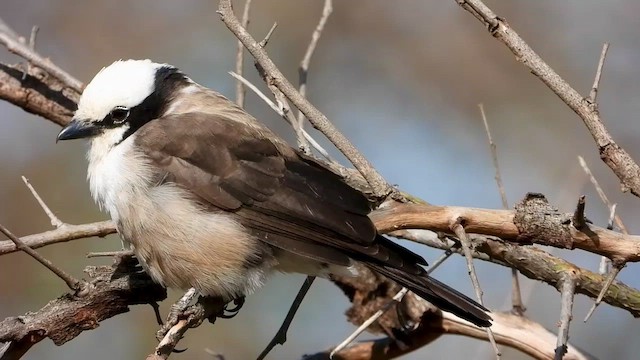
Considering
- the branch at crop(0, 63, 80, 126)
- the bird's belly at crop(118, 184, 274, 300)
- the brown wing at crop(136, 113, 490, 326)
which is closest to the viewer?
the brown wing at crop(136, 113, 490, 326)

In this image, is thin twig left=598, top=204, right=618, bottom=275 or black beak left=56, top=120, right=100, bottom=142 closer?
thin twig left=598, top=204, right=618, bottom=275

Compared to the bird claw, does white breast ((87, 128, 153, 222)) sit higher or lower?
higher

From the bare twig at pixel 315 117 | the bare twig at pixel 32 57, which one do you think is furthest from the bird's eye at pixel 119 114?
the bare twig at pixel 32 57

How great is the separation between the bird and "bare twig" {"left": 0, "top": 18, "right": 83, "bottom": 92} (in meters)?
0.79

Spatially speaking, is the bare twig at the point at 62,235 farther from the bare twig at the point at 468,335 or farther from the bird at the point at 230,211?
the bare twig at the point at 468,335

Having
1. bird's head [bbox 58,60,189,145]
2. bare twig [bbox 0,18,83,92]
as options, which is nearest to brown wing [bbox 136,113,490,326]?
bird's head [bbox 58,60,189,145]

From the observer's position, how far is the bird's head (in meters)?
3.42

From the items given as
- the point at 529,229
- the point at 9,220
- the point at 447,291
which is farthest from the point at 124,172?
the point at 9,220

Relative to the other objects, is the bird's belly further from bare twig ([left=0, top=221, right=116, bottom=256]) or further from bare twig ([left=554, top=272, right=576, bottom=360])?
bare twig ([left=554, top=272, right=576, bottom=360])

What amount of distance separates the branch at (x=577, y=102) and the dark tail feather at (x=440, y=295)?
585mm

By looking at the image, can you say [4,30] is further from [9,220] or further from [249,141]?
[9,220]

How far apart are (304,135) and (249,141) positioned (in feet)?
0.65

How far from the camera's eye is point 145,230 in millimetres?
3160

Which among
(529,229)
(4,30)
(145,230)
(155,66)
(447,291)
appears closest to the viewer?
(529,229)
